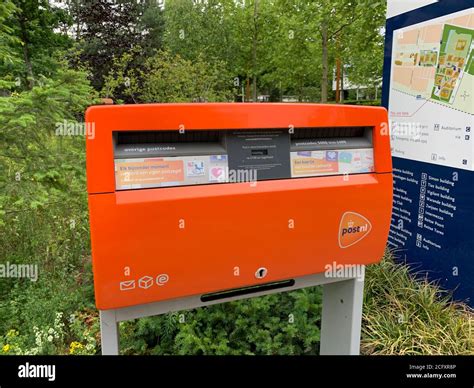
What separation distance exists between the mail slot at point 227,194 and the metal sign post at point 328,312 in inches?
3.9

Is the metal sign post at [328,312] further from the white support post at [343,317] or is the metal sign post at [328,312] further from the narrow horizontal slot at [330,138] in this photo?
the narrow horizontal slot at [330,138]

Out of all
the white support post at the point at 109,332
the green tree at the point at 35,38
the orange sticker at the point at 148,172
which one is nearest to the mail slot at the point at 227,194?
the orange sticker at the point at 148,172

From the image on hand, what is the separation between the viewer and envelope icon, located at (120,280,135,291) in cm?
136

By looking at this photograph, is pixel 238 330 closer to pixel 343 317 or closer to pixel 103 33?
pixel 343 317

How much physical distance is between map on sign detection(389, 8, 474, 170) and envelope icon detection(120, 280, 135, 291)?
98.7 inches

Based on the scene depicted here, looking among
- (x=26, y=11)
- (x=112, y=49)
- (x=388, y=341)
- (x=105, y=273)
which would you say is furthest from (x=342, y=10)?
(x=112, y=49)

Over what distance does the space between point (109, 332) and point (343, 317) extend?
44.8 inches

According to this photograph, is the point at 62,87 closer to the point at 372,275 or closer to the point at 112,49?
the point at 372,275

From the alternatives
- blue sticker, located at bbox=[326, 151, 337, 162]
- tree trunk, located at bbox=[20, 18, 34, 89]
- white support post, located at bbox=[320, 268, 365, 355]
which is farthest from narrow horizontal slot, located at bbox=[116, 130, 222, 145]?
tree trunk, located at bbox=[20, 18, 34, 89]

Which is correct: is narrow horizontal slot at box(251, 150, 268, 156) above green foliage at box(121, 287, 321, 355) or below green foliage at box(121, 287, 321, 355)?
above

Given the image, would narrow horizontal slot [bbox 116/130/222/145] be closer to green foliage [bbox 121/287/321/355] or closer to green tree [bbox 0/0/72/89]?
green foliage [bbox 121/287/321/355]

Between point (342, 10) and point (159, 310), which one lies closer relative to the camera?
point (159, 310)

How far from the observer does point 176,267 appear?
1413 millimetres

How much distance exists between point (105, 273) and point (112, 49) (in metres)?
13.7
